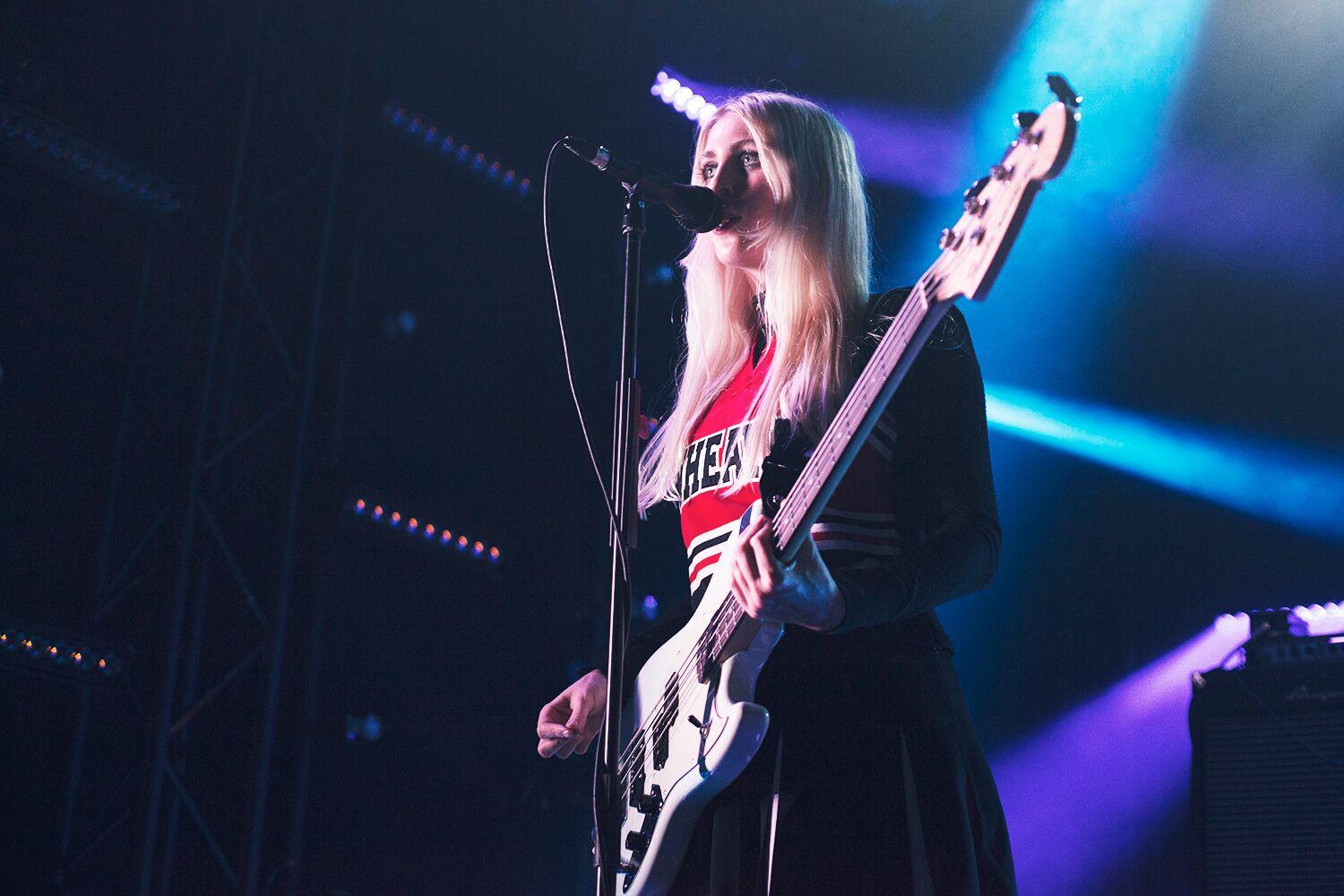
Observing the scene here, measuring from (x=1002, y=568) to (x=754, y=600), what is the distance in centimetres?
402

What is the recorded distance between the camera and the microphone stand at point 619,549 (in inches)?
66.9

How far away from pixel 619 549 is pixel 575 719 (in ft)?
2.08

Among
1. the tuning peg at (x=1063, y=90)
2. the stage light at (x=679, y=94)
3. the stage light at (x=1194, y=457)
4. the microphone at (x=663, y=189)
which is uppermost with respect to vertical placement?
the stage light at (x=679, y=94)

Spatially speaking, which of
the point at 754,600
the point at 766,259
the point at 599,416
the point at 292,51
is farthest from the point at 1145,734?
the point at 292,51

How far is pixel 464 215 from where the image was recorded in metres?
4.97

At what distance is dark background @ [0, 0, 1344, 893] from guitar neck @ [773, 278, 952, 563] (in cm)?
260

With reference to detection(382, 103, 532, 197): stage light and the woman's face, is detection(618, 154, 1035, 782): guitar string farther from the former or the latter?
detection(382, 103, 532, 197): stage light

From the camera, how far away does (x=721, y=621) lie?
6.17 ft

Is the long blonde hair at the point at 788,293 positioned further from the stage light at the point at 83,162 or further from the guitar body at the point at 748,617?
the stage light at the point at 83,162

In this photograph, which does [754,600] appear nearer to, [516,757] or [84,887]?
[84,887]

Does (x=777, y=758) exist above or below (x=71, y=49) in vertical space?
below

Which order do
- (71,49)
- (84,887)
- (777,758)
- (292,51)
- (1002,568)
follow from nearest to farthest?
Answer: (777,758), (84,887), (71,49), (292,51), (1002,568)

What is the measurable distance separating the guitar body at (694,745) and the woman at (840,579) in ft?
0.12

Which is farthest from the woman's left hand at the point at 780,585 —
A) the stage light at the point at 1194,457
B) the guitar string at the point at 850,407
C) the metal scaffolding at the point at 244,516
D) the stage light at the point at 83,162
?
the stage light at the point at 1194,457
